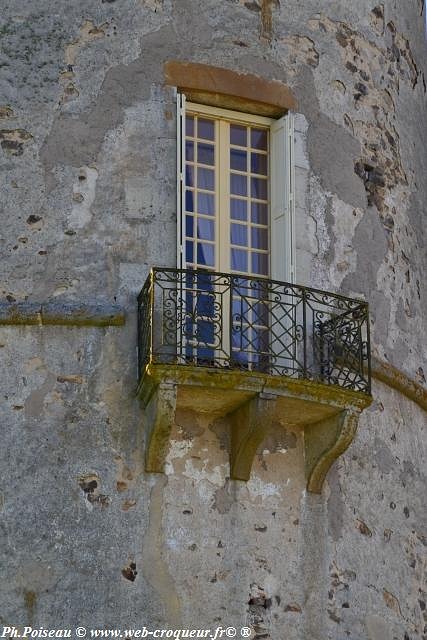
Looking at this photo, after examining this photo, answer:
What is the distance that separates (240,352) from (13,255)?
213cm

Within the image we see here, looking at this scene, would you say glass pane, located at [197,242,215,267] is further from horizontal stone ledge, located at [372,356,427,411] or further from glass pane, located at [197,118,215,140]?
horizontal stone ledge, located at [372,356,427,411]

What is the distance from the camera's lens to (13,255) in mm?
15711

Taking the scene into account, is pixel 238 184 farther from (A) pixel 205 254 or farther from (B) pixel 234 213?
(A) pixel 205 254

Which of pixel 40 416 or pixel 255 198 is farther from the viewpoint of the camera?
pixel 255 198

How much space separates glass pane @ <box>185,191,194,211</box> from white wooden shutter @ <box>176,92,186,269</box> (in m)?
0.16

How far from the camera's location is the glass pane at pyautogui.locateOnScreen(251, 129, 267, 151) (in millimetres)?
16688

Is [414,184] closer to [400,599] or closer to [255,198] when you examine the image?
[255,198]

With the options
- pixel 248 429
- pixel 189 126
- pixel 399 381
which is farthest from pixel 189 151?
pixel 399 381

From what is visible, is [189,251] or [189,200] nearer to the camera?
[189,251]

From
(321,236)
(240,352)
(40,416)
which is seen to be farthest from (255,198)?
(40,416)

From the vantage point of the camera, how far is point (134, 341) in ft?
51.0

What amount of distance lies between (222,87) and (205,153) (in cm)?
61

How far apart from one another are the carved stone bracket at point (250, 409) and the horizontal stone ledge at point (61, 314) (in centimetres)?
75

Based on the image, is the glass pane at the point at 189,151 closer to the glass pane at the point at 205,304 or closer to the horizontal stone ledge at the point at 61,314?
the glass pane at the point at 205,304
